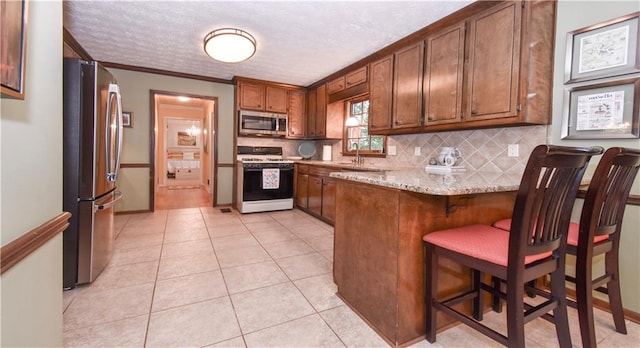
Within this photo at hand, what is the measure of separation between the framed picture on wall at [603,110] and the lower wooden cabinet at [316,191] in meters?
2.38

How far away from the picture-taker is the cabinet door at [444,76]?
2402mm

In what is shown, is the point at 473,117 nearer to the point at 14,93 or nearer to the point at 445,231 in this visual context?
the point at 445,231

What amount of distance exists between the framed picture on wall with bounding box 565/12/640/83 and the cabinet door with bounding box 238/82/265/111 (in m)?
4.16

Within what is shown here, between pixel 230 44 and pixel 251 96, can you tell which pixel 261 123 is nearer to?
pixel 251 96

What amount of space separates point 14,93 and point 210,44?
2.43m

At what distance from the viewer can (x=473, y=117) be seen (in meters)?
2.29

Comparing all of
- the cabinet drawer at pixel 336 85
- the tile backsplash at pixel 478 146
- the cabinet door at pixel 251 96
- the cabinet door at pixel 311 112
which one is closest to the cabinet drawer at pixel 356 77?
the cabinet drawer at pixel 336 85

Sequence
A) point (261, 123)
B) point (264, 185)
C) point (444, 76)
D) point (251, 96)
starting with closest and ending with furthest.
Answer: point (444, 76)
point (264, 185)
point (251, 96)
point (261, 123)

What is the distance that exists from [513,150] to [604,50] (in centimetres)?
84

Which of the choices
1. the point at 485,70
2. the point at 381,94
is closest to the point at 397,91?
the point at 381,94

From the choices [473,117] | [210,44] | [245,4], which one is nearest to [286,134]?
[210,44]

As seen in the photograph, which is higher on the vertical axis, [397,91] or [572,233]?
[397,91]

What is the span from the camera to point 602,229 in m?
1.47

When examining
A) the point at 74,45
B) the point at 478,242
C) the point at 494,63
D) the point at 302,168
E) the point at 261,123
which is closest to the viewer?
the point at 478,242
